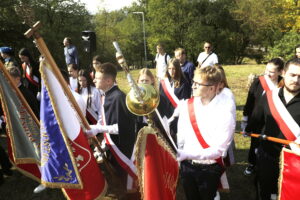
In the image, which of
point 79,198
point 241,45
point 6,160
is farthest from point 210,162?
point 241,45

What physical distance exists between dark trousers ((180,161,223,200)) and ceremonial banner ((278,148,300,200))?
2.00 feet

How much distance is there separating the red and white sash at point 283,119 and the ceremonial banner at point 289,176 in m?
0.30

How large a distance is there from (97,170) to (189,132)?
1.37 metres

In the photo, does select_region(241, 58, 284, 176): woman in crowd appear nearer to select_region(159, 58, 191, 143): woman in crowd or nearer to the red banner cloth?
select_region(159, 58, 191, 143): woman in crowd

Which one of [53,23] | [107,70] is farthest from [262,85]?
[53,23]

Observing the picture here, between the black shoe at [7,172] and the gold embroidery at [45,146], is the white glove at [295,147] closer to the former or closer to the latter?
the gold embroidery at [45,146]

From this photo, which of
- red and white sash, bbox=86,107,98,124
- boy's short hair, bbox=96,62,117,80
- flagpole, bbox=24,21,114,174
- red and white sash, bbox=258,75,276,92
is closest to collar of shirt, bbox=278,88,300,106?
red and white sash, bbox=258,75,276,92

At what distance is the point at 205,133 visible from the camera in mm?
2693

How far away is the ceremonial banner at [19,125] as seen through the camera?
12.3 feet

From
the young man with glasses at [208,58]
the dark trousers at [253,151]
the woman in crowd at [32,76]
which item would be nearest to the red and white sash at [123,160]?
the dark trousers at [253,151]

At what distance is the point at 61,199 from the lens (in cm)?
430

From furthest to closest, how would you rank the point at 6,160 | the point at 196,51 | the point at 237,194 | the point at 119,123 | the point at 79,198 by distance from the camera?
the point at 196,51, the point at 6,160, the point at 237,194, the point at 119,123, the point at 79,198

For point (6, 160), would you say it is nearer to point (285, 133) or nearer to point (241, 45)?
point (285, 133)

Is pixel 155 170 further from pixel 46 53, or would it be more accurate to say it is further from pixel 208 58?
pixel 208 58
